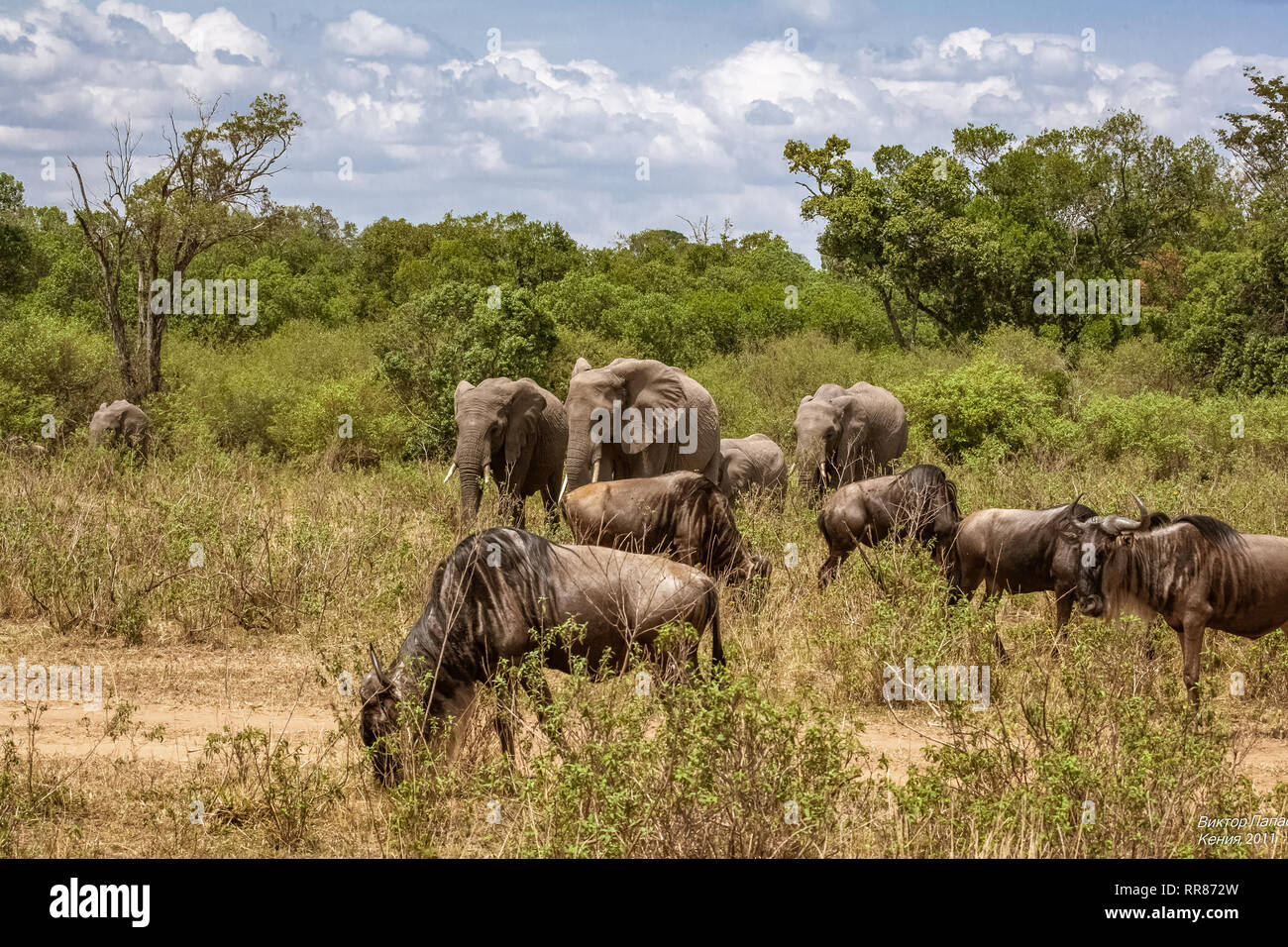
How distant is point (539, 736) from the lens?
6.71 metres

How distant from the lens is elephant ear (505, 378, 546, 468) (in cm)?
1339

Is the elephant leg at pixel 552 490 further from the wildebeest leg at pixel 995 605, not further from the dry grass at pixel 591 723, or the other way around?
the wildebeest leg at pixel 995 605

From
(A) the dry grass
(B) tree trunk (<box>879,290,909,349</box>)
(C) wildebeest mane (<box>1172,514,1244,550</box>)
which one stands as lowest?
(A) the dry grass

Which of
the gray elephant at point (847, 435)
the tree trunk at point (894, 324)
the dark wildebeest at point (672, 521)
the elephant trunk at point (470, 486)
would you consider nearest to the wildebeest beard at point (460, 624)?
the dark wildebeest at point (672, 521)

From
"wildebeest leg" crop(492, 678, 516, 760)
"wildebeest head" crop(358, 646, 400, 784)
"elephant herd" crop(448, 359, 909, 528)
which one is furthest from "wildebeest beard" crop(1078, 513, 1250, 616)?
"wildebeest head" crop(358, 646, 400, 784)

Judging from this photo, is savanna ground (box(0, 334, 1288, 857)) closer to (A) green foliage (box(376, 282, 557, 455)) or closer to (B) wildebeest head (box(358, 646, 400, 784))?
(B) wildebeest head (box(358, 646, 400, 784))

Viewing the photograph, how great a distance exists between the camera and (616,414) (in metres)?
12.6

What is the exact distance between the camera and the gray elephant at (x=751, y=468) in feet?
46.4

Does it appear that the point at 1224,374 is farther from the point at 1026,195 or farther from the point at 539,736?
the point at 539,736

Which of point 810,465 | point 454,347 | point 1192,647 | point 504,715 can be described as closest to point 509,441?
point 810,465

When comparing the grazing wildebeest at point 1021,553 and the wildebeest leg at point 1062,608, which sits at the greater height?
the grazing wildebeest at point 1021,553

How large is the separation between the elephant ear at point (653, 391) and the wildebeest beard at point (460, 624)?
21.2ft

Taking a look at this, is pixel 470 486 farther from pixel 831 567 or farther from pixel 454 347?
pixel 454 347
